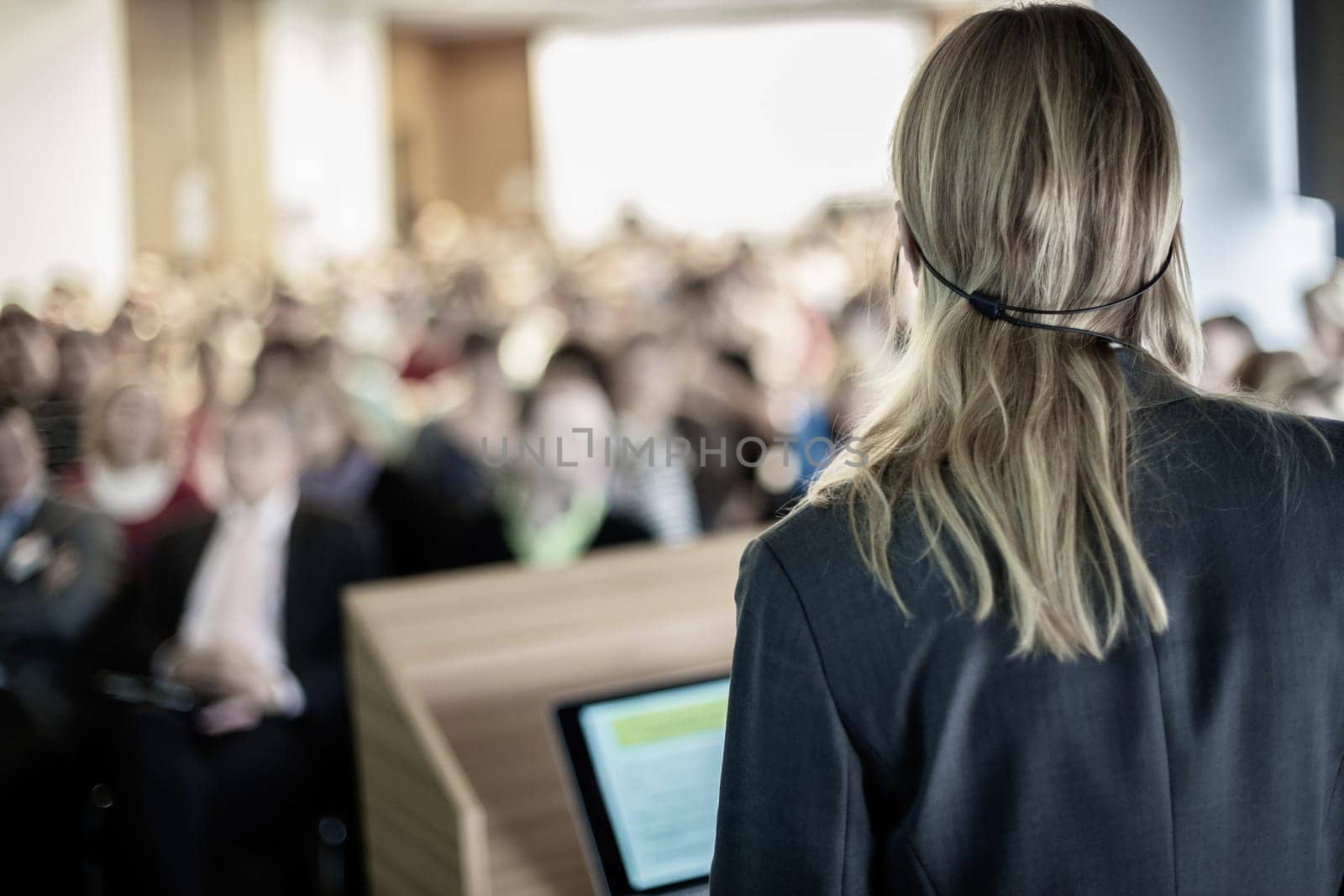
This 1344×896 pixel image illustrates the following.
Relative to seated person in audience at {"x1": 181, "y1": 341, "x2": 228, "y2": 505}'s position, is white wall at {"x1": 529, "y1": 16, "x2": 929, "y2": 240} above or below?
above

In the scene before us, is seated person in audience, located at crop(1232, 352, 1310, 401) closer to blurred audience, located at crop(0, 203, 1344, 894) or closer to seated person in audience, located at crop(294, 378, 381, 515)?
blurred audience, located at crop(0, 203, 1344, 894)

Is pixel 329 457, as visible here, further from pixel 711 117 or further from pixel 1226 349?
pixel 711 117

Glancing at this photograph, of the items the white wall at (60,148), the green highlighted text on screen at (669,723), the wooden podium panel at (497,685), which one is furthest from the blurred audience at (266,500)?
the green highlighted text on screen at (669,723)

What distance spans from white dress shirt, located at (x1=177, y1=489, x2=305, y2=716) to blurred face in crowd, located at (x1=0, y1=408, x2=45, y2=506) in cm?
50

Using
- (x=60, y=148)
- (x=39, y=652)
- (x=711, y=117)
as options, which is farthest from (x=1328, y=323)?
(x=711, y=117)

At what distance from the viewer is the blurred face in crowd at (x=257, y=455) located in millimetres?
3268

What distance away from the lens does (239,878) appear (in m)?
2.96

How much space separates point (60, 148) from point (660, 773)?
4.21 meters

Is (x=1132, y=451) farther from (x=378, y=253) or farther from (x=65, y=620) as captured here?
(x=378, y=253)

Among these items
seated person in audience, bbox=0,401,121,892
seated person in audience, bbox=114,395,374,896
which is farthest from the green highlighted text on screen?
seated person in audience, bbox=0,401,121,892

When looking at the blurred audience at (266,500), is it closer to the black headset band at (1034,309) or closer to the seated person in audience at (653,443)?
the seated person in audience at (653,443)

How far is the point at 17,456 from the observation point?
10.5 ft

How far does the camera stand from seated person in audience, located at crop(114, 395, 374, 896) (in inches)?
111

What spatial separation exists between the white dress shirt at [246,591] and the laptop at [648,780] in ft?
5.76
